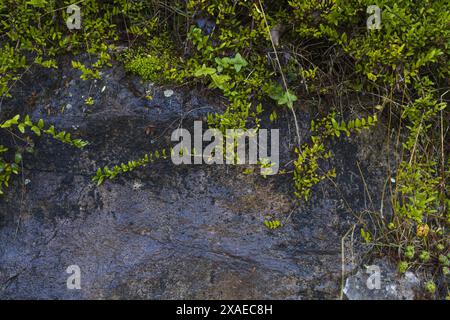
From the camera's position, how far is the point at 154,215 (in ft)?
9.91

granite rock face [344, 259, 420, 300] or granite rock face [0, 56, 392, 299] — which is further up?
granite rock face [0, 56, 392, 299]

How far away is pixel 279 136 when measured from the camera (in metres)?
3.10

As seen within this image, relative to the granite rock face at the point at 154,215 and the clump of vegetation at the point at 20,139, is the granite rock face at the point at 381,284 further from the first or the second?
the clump of vegetation at the point at 20,139

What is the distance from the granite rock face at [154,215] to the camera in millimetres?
2898

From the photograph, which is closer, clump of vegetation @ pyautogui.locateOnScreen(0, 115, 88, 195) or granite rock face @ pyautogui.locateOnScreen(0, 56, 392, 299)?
granite rock face @ pyautogui.locateOnScreen(0, 56, 392, 299)

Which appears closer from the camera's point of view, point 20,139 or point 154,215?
point 154,215

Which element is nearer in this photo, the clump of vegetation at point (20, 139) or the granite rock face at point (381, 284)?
the granite rock face at point (381, 284)

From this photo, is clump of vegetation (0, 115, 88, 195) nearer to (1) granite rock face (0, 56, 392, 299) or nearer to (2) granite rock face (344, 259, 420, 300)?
(1) granite rock face (0, 56, 392, 299)

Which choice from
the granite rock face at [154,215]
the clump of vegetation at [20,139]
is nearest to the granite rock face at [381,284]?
the granite rock face at [154,215]

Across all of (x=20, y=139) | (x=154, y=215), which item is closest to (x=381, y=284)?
(x=154, y=215)

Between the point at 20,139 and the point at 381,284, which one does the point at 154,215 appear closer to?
the point at 20,139

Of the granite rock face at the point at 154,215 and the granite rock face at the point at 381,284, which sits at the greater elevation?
the granite rock face at the point at 154,215

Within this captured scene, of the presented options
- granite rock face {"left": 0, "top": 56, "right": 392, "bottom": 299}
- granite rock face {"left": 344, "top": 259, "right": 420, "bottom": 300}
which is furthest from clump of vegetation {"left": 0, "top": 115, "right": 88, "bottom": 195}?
granite rock face {"left": 344, "top": 259, "right": 420, "bottom": 300}

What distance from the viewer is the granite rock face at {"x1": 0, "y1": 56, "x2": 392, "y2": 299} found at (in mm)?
2898
